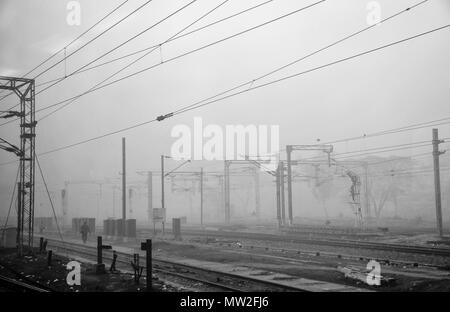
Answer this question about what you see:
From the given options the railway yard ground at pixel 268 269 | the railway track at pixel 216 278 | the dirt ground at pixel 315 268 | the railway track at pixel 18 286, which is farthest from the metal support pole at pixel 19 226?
the railway track at pixel 18 286

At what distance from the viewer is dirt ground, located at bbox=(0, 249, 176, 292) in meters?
14.3

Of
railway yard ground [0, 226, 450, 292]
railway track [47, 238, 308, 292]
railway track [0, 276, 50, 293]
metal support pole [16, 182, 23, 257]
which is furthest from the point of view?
metal support pole [16, 182, 23, 257]

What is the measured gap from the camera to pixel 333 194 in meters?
87.8

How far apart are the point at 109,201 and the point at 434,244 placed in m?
104

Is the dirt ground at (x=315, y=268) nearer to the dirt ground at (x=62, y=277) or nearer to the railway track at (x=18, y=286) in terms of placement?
the dirt ground at (x=62, y=277)

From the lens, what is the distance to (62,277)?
16.7m

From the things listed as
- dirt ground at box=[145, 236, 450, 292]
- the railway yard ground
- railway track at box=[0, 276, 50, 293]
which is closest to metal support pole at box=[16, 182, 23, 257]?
the railway yard ground

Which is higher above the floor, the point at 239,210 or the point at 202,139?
the point at 202,139

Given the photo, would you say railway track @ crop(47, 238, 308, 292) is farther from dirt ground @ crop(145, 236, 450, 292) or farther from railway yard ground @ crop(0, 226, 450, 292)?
dirt ground @ crop(145, 236, 450, 292)

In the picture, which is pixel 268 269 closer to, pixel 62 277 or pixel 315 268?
pixel 315 268

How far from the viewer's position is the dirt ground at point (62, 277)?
47.1ft
